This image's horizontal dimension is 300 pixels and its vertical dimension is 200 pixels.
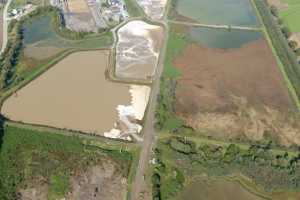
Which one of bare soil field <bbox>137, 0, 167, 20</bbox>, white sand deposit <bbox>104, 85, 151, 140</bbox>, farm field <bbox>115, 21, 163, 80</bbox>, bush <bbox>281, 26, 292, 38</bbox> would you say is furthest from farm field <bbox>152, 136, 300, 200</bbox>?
bare soil field <bbox>137, 0, 167, 20</bbox>

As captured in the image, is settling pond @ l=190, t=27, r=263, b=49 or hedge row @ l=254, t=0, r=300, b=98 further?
settling pond @ l=190, t=27, r=263, b=49

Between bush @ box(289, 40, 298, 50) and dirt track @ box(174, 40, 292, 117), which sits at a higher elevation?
bush @ box(289, 40, 298, 50)

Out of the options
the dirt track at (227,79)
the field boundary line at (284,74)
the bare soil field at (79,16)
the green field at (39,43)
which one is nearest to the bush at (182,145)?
the dirt track at (227,79)

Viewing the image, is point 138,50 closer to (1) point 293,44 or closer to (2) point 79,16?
(2) point 79,16

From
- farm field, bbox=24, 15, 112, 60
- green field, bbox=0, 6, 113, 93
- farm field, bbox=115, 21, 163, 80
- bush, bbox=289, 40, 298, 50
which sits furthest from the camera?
bush, bbox=289, 40, 298, 50

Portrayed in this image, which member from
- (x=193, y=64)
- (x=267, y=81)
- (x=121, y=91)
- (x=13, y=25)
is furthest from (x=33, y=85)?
(x=267, y=81)

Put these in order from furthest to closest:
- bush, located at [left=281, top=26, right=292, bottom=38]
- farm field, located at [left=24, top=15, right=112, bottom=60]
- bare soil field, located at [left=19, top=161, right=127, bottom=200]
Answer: bush, located at [left=281, top=26, right=292, bottom=38] < farm field, located at [left=24, top=15, right=112, bottom=60] < bare soil field, located at [left=19, top=161, right=127, bottom=200]

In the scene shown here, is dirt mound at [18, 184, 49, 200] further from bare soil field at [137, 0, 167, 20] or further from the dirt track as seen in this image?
bare soil field at [137, 0, 167, 20]
